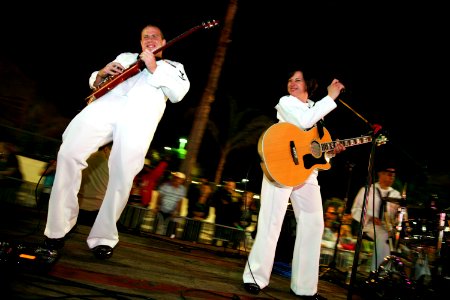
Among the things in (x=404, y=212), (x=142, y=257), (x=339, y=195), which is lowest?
(x=142, y=257)

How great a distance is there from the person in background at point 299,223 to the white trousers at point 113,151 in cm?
143

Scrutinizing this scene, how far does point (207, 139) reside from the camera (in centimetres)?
3338

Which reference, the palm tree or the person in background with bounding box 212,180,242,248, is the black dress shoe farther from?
the palm tree

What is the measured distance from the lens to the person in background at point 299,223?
342 cm

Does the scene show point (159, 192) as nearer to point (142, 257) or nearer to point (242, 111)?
point (142, 257)

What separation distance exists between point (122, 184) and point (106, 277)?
88 centimetres

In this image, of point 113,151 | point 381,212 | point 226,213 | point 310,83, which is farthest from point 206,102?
point 113,151

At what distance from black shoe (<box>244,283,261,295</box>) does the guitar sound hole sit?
62.8 inches

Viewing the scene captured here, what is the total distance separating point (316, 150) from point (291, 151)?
1.42 feet

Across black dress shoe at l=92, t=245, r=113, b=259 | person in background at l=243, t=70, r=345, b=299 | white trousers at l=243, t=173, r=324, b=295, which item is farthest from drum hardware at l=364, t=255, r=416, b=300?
black dress shoe at l=92, t=245, r=113, b=259

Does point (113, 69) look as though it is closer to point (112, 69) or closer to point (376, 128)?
point (112, 69)

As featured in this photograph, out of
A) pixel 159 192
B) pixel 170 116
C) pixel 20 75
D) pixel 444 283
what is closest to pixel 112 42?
pixel 20 75

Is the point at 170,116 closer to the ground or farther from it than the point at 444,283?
farther from it

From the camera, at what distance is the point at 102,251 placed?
289 cm
